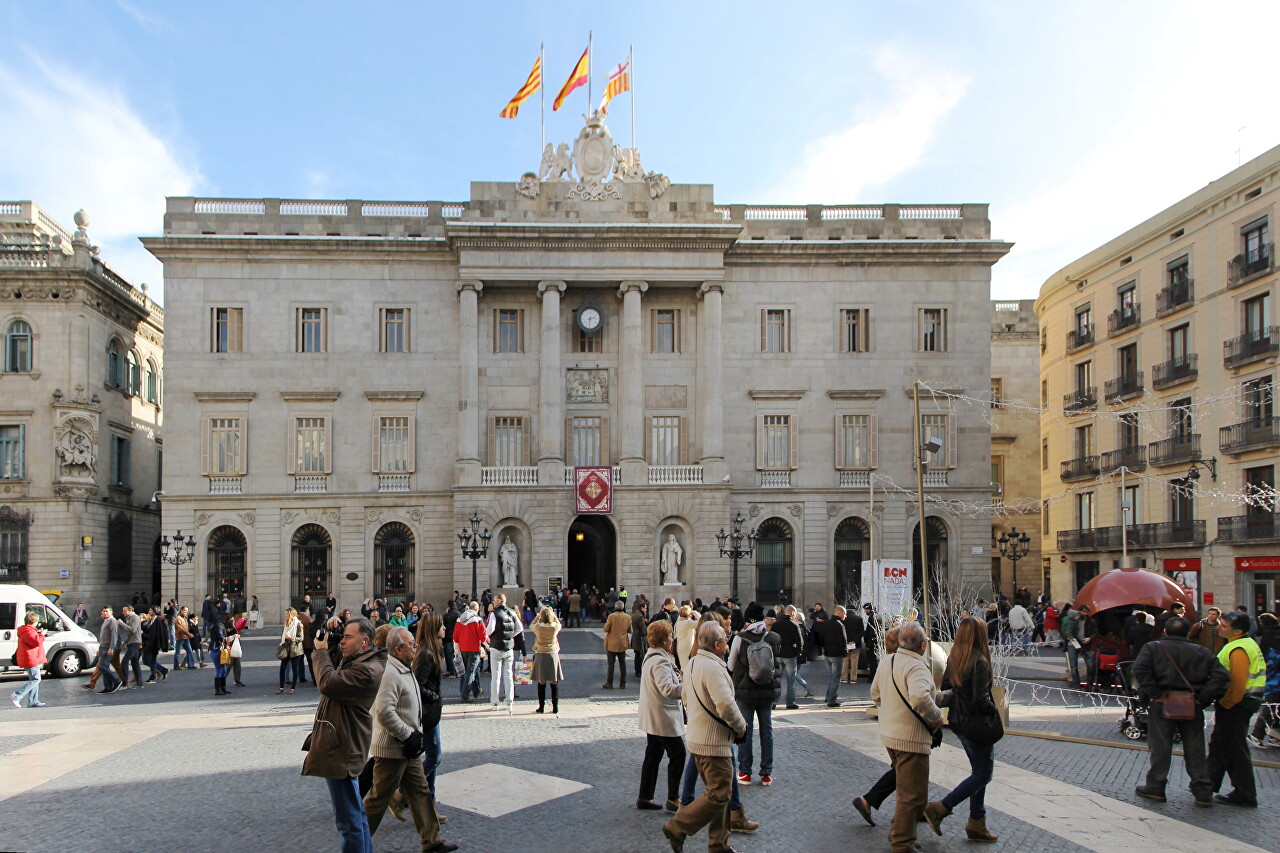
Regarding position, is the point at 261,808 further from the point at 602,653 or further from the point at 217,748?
the point at 602,653

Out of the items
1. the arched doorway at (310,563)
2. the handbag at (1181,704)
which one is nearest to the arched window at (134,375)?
the arched doorway at (310,563)

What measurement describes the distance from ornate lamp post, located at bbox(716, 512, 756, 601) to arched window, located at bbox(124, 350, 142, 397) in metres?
26.6

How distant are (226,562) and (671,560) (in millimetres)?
17449

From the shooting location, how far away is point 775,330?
43094 millimetres

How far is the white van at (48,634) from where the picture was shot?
77.1 feet

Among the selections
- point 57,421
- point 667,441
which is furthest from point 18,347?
point 667,441

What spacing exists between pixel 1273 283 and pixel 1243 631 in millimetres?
26740

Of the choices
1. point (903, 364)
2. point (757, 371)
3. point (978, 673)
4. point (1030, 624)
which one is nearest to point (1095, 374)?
point (903, 364)

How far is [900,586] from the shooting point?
24.5 metres

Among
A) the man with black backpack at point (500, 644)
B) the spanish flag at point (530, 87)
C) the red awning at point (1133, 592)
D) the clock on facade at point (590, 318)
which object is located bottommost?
the man with black backpack at point (500, 644)

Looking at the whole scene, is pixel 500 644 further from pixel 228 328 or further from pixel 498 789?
pixel 228 328

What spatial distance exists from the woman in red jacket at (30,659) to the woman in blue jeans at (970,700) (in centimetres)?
1606

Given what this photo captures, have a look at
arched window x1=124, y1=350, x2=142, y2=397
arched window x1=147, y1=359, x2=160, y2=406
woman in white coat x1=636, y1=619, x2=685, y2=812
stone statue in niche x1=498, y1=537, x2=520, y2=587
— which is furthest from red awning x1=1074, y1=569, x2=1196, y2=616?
arched window x1=147, y1=359, x2=160, y2=406

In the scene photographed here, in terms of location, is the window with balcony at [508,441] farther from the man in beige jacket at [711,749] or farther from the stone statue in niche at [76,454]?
the man in beige jacket at [711,749]
